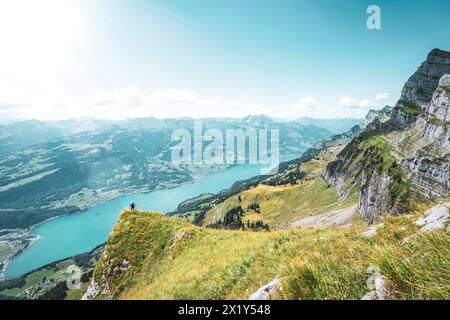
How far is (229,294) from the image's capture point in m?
8.12

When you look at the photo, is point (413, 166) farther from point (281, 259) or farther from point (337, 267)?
point (337, 267)

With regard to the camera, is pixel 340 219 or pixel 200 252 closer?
pixel 200 252

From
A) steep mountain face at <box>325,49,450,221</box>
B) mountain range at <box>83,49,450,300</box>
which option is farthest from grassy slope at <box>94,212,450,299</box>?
steep mountain face at <box>325,49,450,221</box>

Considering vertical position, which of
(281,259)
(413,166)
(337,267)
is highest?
(337,267)

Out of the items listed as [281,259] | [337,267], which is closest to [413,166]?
[281,259]

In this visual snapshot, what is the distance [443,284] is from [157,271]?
71.7ft

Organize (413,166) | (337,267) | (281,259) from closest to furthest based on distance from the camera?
1. (337,267)
2. (281,259)
3. (413,166)

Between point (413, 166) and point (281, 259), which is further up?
point (281, 259)

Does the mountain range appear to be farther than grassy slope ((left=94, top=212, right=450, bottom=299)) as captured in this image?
Yes

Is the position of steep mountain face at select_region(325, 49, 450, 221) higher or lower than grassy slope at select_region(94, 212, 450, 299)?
lower

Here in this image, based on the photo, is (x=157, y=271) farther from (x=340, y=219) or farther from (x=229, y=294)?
(x=340, y=219)

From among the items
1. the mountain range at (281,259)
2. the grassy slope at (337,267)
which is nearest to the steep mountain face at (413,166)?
the mountain range at (281,259)

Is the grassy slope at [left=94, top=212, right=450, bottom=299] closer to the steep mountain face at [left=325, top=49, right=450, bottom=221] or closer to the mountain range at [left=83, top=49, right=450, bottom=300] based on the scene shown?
the mountain range at [left=83, top=49, right=450, bottom=300]

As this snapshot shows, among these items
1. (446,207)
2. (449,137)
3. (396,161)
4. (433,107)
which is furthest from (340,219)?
(446,207)
